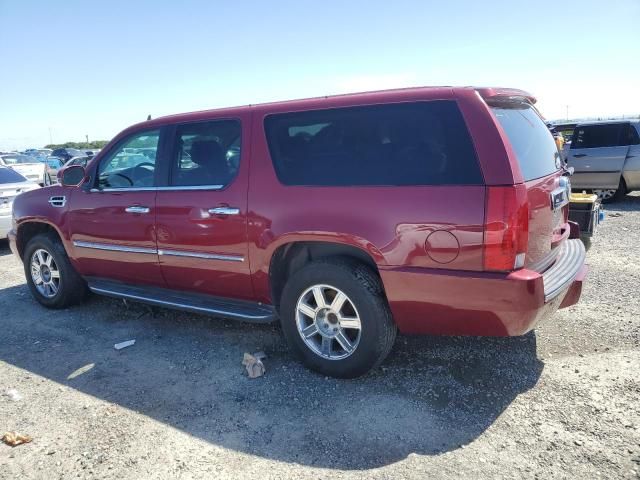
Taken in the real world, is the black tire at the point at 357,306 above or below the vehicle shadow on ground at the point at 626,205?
above

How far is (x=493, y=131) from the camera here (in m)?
2.82

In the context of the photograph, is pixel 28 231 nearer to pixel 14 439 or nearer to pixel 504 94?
pixel 14 439

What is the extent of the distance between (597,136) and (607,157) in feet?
1.83

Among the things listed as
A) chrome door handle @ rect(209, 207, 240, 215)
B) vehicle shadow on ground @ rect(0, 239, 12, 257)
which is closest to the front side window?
chrome door handle @ rect(209, 207, 240, 215)

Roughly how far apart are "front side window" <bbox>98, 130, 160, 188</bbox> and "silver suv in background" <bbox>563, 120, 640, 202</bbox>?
950 centimetres

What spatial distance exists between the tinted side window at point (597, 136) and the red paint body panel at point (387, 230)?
8022 mm

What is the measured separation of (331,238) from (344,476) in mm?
1423

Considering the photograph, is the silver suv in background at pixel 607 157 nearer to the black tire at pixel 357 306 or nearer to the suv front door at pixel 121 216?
the black tire at pixel 357 306

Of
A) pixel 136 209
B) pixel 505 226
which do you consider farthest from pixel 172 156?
pixel 505 226

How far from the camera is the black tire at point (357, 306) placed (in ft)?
10.6

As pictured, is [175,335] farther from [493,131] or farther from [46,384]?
[493,131]

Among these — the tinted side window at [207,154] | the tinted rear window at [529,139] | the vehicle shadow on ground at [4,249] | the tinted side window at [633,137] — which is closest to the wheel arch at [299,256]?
the tinted side window at [207,154]

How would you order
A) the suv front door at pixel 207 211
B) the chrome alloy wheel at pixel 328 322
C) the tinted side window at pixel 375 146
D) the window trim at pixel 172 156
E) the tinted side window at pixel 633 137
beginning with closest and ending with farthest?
the tinted side window at pixel 375 146, the chrome alloy wheel at pixel 328 322, the suv front door at pixel 207 211, the window trim at pixel 172 156, the tinted side window at pixel 633 137

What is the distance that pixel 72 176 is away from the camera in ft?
15.6
